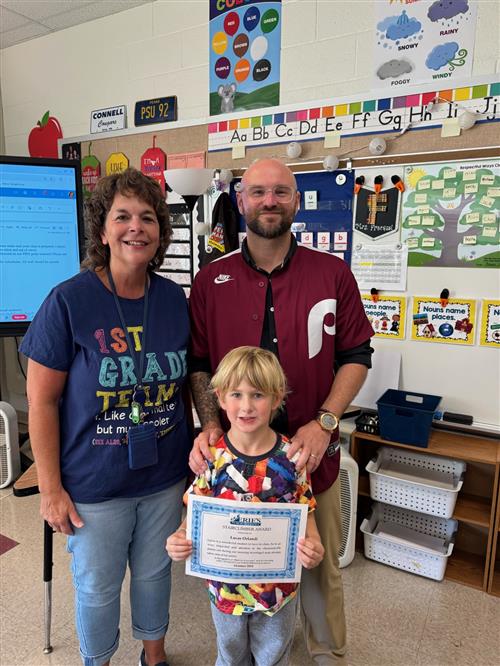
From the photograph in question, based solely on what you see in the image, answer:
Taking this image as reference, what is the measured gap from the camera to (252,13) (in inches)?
104

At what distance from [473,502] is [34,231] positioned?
2796 millimetres

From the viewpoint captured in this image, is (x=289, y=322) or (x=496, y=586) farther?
(x=496, y=586)

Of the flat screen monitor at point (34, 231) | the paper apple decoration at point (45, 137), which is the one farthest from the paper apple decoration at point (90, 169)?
the flat screen monitor at point (34, 231)

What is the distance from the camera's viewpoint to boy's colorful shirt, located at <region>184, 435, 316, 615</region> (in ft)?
3.96

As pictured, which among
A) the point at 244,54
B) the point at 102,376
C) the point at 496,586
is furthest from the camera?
the point at 244,54

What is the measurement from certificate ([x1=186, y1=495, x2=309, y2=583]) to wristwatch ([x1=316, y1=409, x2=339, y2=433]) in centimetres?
29

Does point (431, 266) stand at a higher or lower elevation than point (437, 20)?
lower

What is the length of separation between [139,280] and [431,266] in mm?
1576

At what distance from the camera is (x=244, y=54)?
2701 millimetres

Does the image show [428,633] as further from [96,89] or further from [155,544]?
[96,89]

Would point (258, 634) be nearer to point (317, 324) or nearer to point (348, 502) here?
point (317, 324)

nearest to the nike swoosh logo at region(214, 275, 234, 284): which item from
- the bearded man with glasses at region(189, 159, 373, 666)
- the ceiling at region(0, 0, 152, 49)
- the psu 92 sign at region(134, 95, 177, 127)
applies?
the bearded man with glasses at region(189, 159, 373, 666)

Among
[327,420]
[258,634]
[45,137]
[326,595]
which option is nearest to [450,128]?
[327,420]

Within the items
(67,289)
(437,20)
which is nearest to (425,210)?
(437,20)
